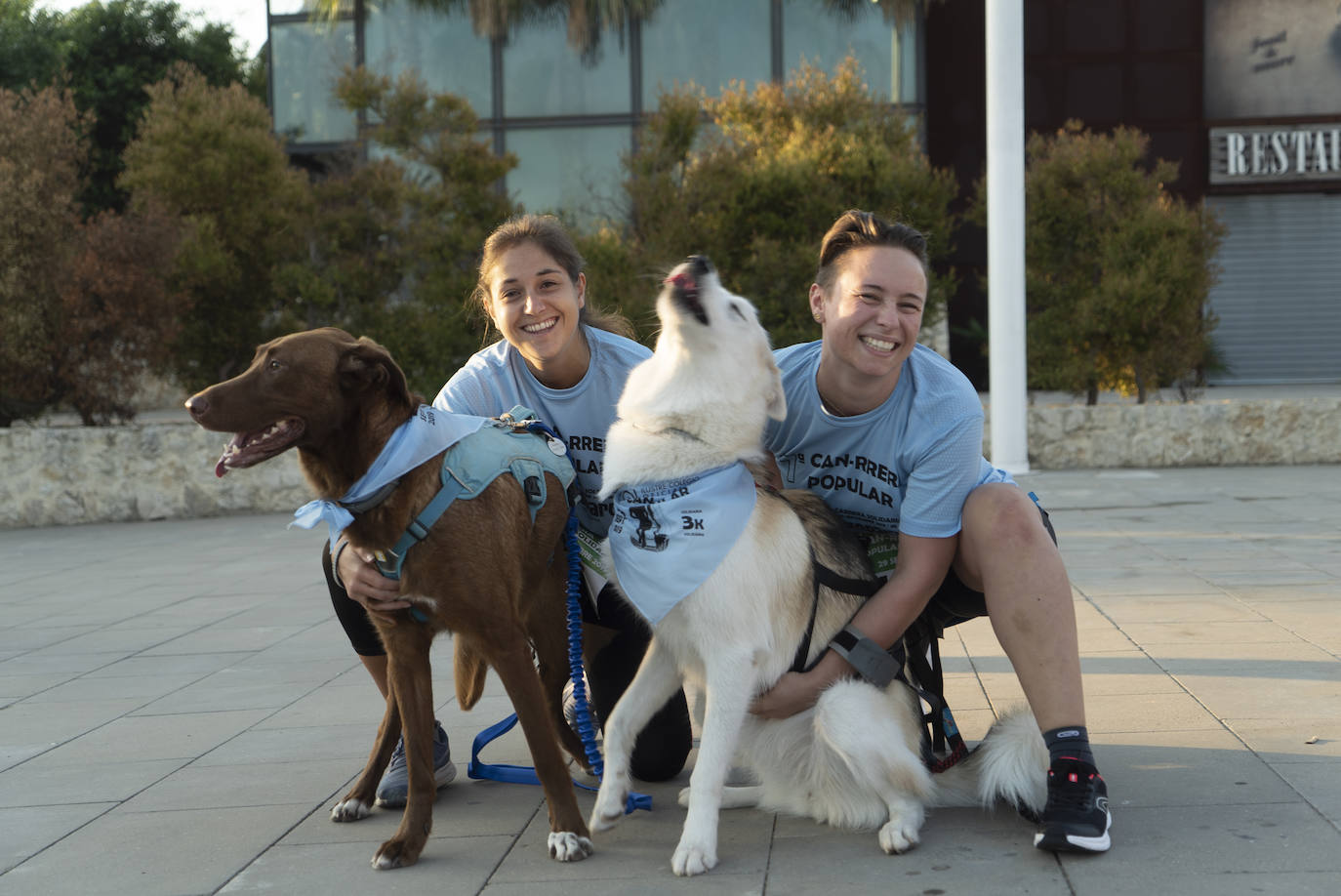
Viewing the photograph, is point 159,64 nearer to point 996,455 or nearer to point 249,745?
point 996,455

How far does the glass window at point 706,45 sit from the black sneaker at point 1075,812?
15470 mm

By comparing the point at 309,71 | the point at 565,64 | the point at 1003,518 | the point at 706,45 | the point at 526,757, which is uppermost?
the point at 706,45

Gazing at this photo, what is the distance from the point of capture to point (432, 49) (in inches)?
692

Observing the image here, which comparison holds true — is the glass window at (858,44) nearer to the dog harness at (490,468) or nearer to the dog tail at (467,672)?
the dog harness at (490,468)

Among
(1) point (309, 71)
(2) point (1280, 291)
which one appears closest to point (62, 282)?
(1) point (309, 71)

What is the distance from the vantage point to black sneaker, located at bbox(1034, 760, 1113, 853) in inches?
113

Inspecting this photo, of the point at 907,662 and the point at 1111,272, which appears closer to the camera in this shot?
the point at 907,662

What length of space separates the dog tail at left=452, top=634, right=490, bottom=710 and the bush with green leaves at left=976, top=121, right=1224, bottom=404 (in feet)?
33.5

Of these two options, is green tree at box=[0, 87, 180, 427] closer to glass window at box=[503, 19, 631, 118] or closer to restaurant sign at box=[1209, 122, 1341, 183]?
glass window at box=[503, 19, 631, 118]

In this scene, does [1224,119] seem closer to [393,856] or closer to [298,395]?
[298,395]

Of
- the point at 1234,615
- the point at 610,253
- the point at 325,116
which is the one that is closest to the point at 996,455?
the point at 610,253

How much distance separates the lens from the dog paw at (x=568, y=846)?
9.92 ft

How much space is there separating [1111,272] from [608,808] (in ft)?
34.8

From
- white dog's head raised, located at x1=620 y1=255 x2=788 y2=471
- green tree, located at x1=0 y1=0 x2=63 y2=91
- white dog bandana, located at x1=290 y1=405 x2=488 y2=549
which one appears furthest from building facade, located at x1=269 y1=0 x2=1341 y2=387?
green tree, located at x1=0 y1=0 x2=63 y2=91
